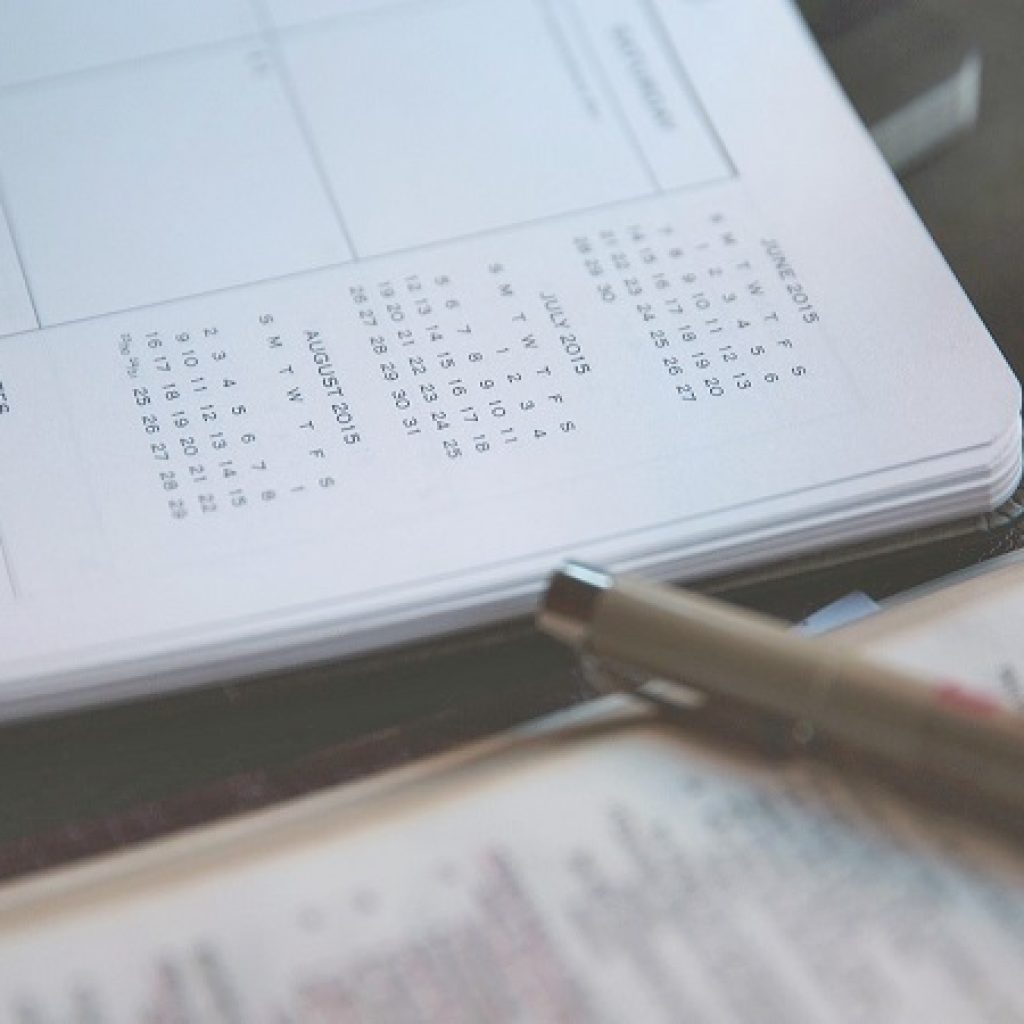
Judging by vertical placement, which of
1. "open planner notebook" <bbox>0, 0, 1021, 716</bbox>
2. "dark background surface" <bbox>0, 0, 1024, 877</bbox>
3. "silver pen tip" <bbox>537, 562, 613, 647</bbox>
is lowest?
"dark background surface" <bbox>0, 0, 1024, 877</bbox>

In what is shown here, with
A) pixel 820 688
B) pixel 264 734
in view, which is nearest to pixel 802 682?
pixel 820 688

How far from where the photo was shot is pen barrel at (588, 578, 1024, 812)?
1.35ft

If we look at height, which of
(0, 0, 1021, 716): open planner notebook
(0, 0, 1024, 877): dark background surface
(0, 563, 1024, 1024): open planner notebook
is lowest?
(0, 563, 1024, 1024): open planner notebook

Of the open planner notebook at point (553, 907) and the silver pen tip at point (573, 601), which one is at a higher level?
the silver pen tip at point (573, 601)

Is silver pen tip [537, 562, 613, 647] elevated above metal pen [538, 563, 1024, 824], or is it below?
above

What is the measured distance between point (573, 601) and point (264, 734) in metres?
0.10

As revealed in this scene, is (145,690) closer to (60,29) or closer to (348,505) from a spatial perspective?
(348,505)

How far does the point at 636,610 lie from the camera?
0.44m

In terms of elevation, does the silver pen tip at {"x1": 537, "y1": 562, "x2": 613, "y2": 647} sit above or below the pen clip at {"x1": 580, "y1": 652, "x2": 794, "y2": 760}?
above

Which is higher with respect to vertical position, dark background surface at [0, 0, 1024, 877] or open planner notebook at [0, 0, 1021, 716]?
open planner notebook at [0, 0, 1021, 716]

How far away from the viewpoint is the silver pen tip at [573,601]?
0.44m

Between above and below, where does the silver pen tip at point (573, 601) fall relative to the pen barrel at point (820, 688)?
above

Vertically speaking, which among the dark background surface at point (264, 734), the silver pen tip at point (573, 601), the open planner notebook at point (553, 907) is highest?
the silver pen tip at point (573, 601)

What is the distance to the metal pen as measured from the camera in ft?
1.35
